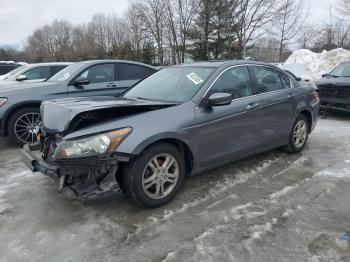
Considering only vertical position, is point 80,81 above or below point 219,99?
above

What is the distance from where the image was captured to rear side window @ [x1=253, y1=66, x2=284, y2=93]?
4777 millimetres

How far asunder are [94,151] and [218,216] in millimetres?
1407

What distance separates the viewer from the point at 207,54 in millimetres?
30703

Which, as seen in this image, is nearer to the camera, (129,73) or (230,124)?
(230,124)

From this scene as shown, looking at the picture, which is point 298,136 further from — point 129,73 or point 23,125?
point 23,125

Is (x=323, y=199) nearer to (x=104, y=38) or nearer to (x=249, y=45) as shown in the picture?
(x=249, y=45)

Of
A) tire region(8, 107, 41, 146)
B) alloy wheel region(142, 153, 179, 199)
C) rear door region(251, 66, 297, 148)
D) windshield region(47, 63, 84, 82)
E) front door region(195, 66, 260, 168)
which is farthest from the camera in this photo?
windshield region(47, 63, 84, 82)

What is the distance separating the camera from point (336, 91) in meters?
8.52

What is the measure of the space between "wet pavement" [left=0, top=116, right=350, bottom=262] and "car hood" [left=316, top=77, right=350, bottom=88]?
4223 millimetres

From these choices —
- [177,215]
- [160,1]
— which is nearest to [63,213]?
[177,215]

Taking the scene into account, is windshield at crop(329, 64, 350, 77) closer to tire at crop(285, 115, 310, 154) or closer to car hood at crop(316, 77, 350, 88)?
car hood at crop(316, 77, 350, 88)

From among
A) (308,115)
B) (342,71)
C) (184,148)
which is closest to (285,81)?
(308,115)

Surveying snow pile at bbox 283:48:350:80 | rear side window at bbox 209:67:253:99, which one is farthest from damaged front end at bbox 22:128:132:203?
snow pile at bbox 283:48:350:80

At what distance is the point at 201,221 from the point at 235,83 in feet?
6.44
